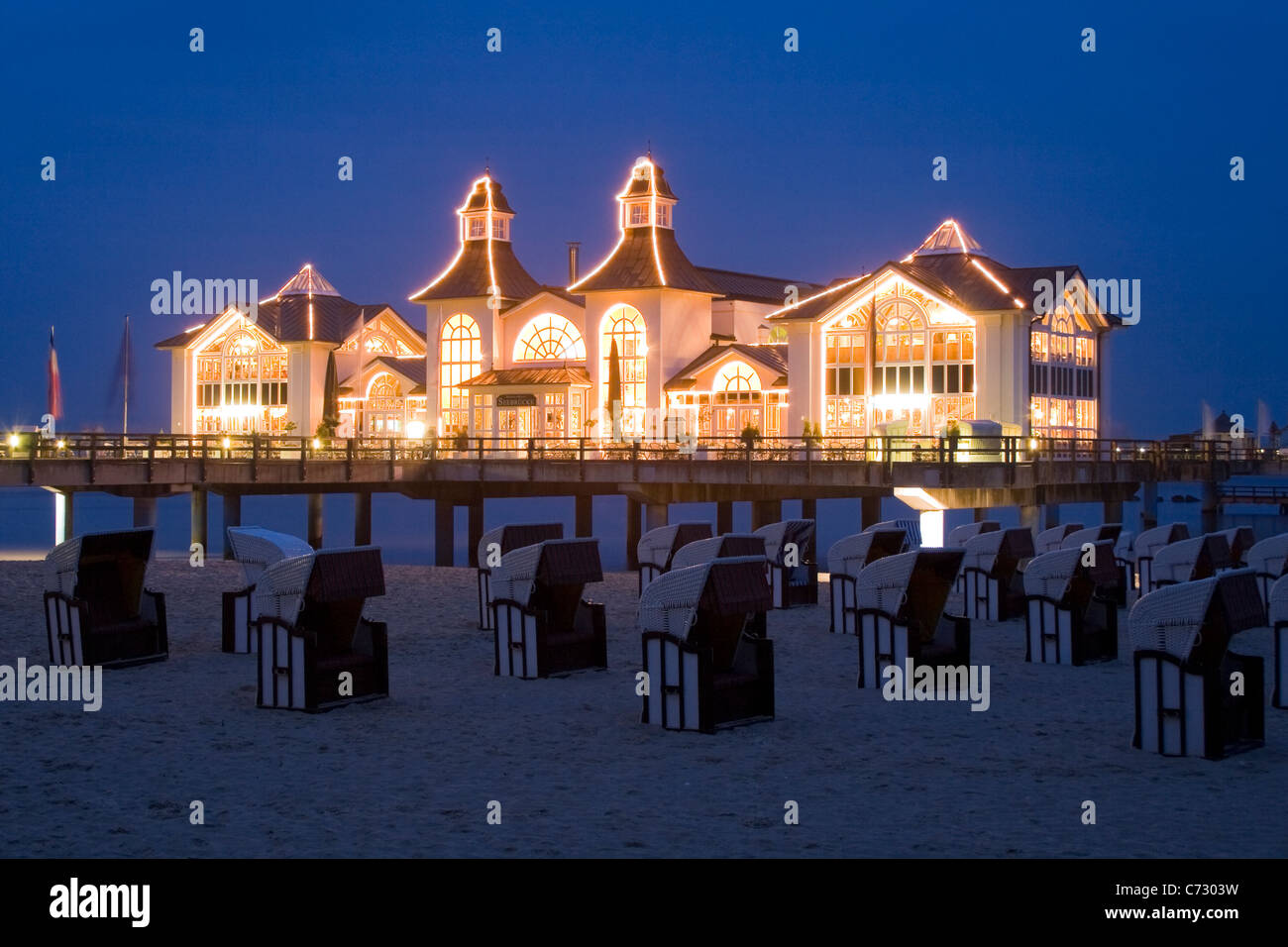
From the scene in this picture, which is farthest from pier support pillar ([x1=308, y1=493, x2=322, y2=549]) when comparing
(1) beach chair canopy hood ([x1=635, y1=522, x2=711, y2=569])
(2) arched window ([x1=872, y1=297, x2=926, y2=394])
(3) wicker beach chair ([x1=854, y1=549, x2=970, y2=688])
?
(3) wicker beach chair ([x1=854, y1=549, x2=970, y2=688])

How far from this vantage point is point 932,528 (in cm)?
3556

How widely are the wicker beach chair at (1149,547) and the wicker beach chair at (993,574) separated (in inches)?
92.4

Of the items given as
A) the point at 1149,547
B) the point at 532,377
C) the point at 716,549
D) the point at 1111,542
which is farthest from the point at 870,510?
the point at 716,549

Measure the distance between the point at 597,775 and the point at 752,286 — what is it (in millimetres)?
50834

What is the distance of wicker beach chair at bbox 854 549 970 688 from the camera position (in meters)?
14.9

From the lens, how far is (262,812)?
9.66m

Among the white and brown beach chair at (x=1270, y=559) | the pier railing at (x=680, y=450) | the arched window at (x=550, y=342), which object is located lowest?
the white and brown beach chair at (x=1270, y=559)

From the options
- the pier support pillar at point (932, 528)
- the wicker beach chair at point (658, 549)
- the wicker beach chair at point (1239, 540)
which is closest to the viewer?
the wicker beach chair at point (658, 549)

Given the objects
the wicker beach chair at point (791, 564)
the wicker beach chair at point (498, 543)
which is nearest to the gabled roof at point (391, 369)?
the wicker beach chair at point (791, 564)

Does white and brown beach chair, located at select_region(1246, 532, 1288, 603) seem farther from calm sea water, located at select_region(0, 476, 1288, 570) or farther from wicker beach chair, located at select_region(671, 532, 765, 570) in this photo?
calm sea water, located at select_region(0, 476, 1288, 570)

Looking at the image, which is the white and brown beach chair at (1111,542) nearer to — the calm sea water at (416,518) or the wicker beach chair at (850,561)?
the wicker beach chair at (850,561)

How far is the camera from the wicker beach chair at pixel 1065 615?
1692 centimetres

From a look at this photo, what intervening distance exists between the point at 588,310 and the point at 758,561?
140 ft
